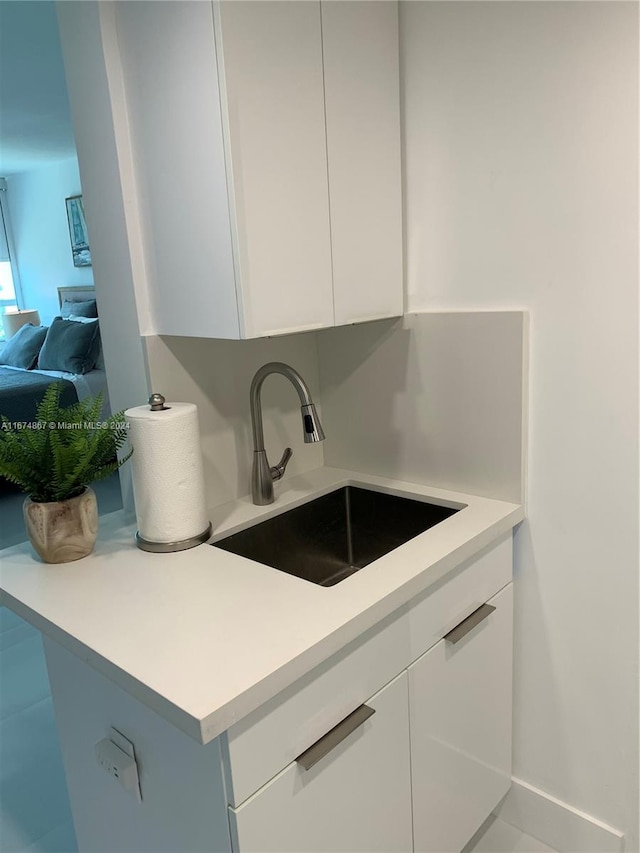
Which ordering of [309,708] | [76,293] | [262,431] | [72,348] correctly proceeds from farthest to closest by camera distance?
[76,293]
[72,348]
[262,431]
[309,708]

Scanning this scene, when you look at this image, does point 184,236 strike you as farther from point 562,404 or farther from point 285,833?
point 285,833

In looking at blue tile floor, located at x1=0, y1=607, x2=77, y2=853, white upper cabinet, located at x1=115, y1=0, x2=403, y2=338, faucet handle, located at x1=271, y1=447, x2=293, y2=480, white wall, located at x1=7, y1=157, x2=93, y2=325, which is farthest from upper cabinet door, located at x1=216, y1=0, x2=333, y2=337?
white wall, located at x1=7, y1=157, x2=93, y2=325

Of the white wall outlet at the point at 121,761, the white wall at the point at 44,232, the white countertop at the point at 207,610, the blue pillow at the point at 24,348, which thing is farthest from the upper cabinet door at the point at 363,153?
the white wall at the point at 44,232

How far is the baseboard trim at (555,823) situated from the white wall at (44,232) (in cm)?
561

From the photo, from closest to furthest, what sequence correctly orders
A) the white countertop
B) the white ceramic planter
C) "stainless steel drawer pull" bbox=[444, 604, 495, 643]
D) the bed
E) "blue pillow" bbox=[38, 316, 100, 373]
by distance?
the white countertop → the white ceramic planter → "stainless steel drawer pull" bbox=[444, 604, 495, 643] → the bed → "blue pillow" bbox=[38, 316, 100, 373]

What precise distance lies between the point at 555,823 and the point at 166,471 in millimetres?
1308

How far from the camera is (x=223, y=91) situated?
1100 millimetres

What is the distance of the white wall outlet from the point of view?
1.12 metres

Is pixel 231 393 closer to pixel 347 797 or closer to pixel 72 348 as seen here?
pixel 347 797

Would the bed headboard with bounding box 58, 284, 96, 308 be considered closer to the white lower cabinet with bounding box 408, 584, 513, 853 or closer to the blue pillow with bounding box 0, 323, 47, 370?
the blue pillow with bounding box 0, 323, 47, 370

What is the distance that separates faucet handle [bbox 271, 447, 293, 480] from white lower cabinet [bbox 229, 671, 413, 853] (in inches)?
22.8

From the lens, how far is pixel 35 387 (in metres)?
4.44

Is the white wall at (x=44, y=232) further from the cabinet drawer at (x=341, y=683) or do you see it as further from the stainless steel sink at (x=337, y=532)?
the cabinet drawer at (x=341, y=683)

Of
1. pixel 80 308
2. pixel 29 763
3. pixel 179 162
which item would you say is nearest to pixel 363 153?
pixel 179 162
